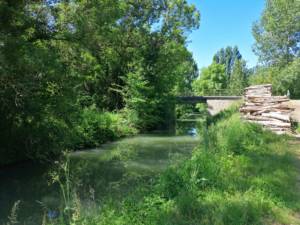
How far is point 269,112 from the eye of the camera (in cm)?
1370

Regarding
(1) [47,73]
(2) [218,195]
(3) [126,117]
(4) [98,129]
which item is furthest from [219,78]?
(2) [218,195]

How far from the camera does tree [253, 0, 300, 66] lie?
121 ft

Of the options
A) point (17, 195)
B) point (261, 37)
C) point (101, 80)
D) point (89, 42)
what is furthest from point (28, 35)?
point (261, 37)

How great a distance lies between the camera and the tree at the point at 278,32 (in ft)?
121

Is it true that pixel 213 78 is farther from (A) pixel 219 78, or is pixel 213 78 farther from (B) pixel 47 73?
(B) pixel 47 73

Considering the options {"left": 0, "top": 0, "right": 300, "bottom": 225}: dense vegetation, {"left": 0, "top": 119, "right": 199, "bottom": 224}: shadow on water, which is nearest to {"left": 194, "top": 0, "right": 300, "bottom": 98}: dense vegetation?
{"left": 0, "top": 0, "right": 300, "bottom": 225}: dense vegetation

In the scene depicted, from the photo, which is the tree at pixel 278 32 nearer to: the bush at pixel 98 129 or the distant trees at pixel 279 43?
the distant trees at pixel 279 43

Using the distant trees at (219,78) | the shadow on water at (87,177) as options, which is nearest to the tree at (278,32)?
the distant trees at (219,78)

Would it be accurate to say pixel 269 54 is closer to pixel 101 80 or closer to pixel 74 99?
pixel 101 80

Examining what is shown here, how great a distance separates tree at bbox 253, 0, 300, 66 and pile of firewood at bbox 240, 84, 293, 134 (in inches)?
928

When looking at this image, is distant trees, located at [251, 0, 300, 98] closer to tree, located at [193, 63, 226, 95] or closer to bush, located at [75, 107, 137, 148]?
bush, located at [75, 107, 137, 148]

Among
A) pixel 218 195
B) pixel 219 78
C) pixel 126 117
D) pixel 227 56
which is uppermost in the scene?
pixel 227 56

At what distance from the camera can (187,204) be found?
4988mm

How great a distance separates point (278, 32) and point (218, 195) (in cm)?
3624
